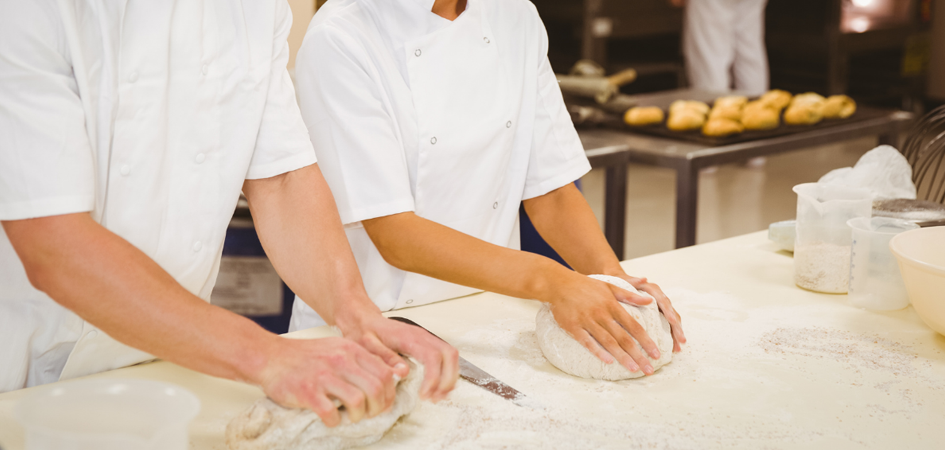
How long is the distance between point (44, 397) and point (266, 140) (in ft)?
1.89

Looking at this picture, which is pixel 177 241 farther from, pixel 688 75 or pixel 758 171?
pixel 688 75

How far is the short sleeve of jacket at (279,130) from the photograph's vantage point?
3.79 ft

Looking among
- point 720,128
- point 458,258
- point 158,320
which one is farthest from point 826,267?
point 720,128

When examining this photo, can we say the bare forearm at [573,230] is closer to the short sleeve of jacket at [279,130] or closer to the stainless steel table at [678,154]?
the short sleeve of jacket at [279,130]

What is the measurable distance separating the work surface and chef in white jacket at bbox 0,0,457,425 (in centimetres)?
10

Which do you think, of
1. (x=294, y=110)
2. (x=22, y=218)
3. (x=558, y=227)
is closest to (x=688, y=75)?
(x=558, y=227)

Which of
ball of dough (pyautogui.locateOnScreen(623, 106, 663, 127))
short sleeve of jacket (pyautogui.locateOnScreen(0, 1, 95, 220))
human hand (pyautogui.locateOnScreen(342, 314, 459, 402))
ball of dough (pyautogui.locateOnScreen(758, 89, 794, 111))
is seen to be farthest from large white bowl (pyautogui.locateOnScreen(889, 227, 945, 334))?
ball of dough (pyautogui.locateOnScreen(758, 89, 794, 111))

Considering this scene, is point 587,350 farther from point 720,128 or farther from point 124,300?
point 720,128

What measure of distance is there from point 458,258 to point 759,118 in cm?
Answer: 188

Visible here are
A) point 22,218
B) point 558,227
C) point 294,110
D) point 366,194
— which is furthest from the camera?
point 558,227

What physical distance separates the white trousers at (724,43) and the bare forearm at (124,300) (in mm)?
5422

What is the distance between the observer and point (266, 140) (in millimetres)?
1156

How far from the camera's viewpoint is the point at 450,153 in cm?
143

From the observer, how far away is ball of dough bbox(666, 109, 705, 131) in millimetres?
2768
